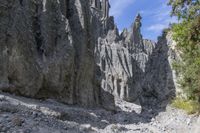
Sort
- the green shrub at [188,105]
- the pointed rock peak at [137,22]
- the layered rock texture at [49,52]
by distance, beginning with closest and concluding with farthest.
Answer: the layered rock texture at [49,52], the green shrub at [188,105], the pointed rock peak at [137,22]

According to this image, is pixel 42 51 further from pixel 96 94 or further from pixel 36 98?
pixel 96 94

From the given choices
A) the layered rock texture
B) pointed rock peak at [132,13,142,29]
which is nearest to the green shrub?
the layered rock texture

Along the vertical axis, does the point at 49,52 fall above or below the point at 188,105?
above

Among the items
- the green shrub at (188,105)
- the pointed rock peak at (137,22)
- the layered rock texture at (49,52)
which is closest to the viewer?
the layered rock texture at (49,52)

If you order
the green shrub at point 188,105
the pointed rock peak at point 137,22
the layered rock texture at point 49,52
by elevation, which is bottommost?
the green shrub at point 188,105

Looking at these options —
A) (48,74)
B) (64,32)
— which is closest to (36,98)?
(48,74)

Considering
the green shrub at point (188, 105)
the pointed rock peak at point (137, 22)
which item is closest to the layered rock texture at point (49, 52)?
the green shrub at point (188, 105)

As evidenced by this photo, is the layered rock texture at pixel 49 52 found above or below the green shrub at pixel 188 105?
above

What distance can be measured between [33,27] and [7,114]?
800 inches

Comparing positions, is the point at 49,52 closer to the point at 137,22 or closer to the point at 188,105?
the point at 188,105

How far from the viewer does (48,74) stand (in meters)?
47.1

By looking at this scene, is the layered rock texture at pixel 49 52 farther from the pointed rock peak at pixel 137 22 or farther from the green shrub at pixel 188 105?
the pointed rock peak at pixel 137 22

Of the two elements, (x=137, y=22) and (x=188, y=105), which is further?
(x=137, y=22)

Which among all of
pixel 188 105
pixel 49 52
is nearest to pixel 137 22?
pixel 188 105
